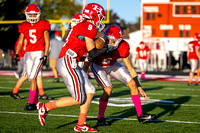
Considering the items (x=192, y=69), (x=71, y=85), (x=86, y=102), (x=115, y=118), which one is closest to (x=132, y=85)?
(x=115, y=118)

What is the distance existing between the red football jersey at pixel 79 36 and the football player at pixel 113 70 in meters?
0.88

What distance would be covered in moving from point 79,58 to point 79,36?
0.33 m

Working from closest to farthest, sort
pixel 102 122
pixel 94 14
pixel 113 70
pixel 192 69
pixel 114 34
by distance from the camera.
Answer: pixel 94 14, pixel 102 122, pixel 114 34, pixel 113 70, pixel 192 69

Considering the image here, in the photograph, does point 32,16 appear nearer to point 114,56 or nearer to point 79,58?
point 114,56

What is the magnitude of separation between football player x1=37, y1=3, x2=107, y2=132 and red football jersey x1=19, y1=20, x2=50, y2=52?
2194mm

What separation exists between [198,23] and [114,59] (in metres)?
37.6

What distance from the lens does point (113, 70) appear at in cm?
583

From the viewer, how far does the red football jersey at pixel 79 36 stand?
4.59m

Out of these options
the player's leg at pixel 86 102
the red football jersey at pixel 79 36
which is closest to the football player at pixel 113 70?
the player's leg at pixel 86 102

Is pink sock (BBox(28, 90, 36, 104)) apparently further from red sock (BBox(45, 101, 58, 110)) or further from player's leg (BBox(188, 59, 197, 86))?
player's leg (BBox(188, 59, 197, 86))

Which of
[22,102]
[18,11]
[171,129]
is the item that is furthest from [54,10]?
[171,129]

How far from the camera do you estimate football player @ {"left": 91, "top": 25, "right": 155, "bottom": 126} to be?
5.54 meters

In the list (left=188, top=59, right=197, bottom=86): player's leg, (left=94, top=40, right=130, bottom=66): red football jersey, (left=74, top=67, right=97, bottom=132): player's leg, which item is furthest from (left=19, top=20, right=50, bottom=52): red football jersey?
(left=188, top=59, right=197, bottom=86): player's leg

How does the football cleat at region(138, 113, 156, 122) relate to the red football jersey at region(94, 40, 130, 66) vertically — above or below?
below
